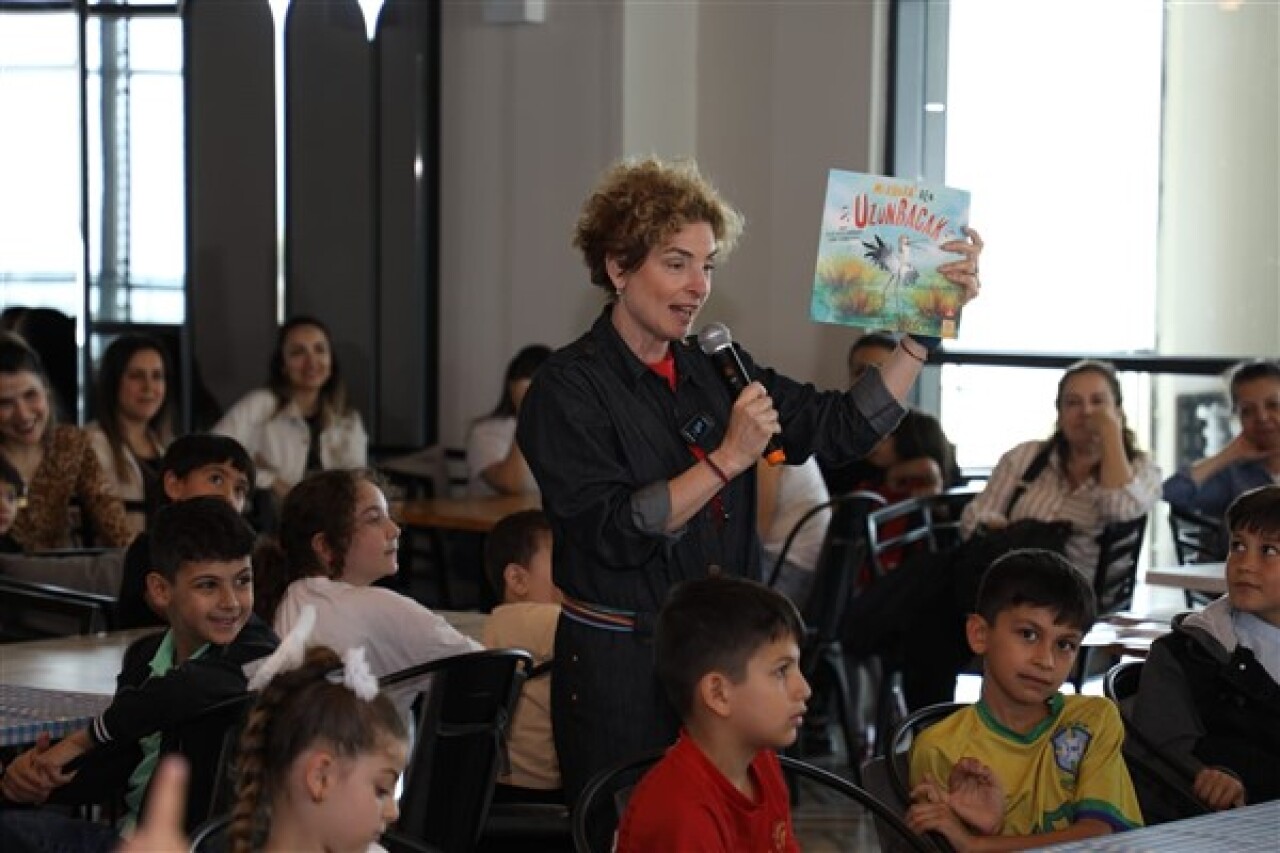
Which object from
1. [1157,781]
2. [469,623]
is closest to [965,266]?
[1157,781]

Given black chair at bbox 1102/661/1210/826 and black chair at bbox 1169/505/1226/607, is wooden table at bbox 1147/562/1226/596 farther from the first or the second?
black chair at bbox 1102/661/1210/826

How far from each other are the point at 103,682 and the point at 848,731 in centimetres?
267

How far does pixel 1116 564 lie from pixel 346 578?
9.36 ft

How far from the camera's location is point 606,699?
10.7ft

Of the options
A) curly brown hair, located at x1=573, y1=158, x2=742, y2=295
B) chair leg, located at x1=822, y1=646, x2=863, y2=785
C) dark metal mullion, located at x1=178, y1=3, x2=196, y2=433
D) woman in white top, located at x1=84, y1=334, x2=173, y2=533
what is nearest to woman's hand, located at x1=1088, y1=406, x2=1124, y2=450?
chair leg, located at x1=822, y1=646, x2=863, y2=785

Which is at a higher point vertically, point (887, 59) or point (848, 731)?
point (887, 59)

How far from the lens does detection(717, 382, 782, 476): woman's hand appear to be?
3121mm

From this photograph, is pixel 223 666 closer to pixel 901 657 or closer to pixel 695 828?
pixel 695 828

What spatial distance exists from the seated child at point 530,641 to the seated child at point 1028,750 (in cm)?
93

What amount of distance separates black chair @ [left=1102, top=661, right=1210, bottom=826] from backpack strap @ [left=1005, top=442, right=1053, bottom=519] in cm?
269

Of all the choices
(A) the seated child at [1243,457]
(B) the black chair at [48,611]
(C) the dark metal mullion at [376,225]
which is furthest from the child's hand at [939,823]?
(C) the dark metal mullion at [376,225]

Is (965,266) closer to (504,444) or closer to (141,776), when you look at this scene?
(141,776)

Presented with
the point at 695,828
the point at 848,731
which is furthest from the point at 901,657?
the point at 695,828

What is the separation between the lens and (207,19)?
8.17 meters
